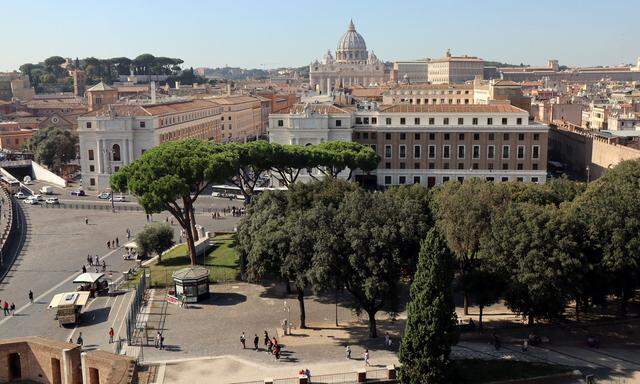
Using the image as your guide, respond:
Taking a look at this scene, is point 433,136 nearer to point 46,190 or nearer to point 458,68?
point 46,190

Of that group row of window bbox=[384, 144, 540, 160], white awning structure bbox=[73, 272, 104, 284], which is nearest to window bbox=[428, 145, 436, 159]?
row of window bbox=[384, 144, 540, 160]

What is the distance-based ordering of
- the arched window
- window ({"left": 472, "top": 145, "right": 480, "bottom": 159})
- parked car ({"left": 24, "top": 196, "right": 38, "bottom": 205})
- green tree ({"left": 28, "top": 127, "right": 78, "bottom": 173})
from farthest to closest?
green tree ({"left": 28, "top": 127, "right": 78, "bottom": 173}), the arched window, window ({"left": 472, "top": 145, "right": 480, "bottom": 159}), parked car ({"left": 24, "top": 196, "right": 38, "bottom": 205})

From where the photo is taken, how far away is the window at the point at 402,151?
69.2 metres

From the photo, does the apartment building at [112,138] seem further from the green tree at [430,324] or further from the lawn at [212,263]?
the green tree at [430,324]

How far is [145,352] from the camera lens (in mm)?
28625

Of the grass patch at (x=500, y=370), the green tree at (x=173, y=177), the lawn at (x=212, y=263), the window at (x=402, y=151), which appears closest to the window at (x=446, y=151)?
the window at (x=402, y=151)

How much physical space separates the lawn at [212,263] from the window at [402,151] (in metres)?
26.5

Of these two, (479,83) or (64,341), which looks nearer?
(64,341)

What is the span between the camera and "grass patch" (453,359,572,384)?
26.4 metres

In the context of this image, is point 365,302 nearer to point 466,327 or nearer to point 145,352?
point 466,327

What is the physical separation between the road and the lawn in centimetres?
244

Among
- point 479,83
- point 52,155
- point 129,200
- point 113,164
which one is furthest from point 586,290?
point 479,83

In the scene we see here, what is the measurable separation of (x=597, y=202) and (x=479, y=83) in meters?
92.9

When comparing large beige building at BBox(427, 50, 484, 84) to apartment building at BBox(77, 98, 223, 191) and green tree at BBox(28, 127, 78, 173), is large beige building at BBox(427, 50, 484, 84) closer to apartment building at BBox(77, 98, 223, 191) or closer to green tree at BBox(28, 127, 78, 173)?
green tree at BBox(28, 127, 78, 173)
